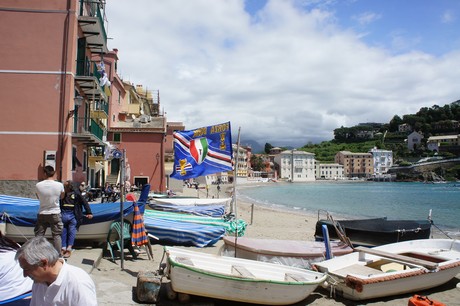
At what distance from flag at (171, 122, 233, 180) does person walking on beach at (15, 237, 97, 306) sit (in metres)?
9.95

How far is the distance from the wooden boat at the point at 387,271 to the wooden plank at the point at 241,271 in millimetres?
2087

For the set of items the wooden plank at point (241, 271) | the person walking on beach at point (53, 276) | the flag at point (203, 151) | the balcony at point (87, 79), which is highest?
the balcony at point (87, 79)

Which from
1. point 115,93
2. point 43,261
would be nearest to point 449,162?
point 115,93

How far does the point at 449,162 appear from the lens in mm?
183000

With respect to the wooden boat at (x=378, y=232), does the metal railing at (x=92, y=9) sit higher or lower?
higher

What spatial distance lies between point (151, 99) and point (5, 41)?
1824 inches

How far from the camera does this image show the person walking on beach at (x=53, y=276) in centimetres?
289

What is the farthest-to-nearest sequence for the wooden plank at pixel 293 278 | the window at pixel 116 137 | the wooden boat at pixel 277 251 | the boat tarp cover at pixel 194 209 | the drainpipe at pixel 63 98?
the window at pixel 116 137, the drainpipe at pixel 63 98, the boat tarp cover at pixel 194 209, the wooden boat at pixel 277 251, the wooden plank at pixel 293 278

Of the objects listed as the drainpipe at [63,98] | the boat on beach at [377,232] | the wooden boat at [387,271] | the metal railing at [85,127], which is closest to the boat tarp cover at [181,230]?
the boat on beach at [377,232]

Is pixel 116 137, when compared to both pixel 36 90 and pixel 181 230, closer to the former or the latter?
pixel 36 90

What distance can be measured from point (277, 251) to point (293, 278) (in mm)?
2150

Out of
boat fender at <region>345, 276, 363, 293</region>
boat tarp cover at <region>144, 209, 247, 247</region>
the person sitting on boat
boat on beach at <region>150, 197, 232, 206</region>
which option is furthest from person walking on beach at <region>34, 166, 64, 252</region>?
boat on beach at <region>150, 197, 232, 206</region>

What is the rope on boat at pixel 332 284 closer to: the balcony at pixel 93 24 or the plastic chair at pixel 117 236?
the plastic chair at pixel 117 236

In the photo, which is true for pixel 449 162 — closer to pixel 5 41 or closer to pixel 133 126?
pixel 133 126
